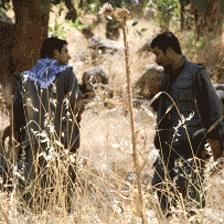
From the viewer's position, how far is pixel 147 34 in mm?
14734

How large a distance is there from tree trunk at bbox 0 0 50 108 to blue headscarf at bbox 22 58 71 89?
65.5 inches

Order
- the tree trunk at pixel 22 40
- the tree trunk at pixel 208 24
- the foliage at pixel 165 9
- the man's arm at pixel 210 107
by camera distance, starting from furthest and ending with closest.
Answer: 1. the tree trunk at pixel 208 24
2. the foliage at pixel 165 9
3. the tree trunk at pixel 22 40
4. the man's arm at pixel 210 107

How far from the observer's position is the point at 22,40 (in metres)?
6.71

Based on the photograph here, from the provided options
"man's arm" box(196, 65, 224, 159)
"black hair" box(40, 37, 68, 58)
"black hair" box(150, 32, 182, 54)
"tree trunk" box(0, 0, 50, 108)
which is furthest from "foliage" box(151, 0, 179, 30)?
"man's arm" box(196, 65, 224, 159)

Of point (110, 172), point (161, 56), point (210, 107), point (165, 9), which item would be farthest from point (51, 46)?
point (165, 9)

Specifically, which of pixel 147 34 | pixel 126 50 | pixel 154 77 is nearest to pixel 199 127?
pixel 126 50

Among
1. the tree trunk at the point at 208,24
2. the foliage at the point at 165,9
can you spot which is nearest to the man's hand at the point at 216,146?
the foliage at the point at 165,9

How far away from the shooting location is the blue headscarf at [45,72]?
453 cm

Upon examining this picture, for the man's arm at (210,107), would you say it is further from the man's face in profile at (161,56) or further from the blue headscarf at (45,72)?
the blue headscarf at (45,72)

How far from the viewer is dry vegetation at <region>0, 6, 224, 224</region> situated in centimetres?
225

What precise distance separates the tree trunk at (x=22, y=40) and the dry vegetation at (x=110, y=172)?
62 centimetres

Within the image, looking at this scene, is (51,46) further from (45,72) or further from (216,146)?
(216,146)

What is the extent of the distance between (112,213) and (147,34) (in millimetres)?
12483

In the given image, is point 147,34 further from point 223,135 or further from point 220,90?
point 223,135
